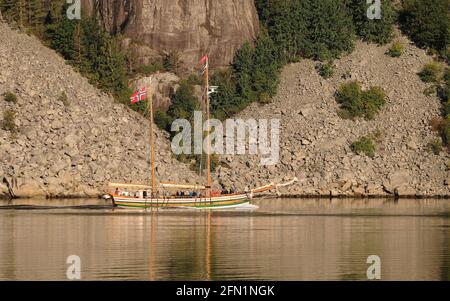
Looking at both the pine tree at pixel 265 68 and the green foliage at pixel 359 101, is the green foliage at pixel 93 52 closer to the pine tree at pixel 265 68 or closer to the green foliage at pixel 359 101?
the pine tree at pixel 265 68

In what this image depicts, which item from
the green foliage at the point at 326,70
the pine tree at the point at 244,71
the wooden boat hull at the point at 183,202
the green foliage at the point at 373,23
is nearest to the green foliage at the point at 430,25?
the green foliage at the point at 373,23

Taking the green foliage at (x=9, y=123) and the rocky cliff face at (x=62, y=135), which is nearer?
the rocky cliff face at (x=62, y=135)

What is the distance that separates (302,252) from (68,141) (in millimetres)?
63076

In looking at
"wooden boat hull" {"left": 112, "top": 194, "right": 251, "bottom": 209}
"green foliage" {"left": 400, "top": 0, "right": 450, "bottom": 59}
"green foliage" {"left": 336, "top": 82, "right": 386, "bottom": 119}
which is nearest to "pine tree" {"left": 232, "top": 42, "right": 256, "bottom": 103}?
"green foliage" {"left": 336, "top": 82, "right": 386, "bottom": 119}

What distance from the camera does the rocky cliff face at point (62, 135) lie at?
409 feet

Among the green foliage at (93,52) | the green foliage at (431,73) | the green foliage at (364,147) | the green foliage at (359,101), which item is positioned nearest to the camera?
the green foliage at (364,147)

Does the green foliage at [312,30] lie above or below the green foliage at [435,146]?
above

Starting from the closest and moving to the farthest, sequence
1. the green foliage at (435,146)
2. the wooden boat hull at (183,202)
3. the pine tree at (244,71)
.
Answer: the wooden boat hull at (183,202) < the green foliage at (435,146) < the pine tree at (244,71)

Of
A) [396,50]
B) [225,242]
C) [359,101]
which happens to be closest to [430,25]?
[396,50]

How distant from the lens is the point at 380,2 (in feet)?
521

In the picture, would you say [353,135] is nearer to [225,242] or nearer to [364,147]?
[364,147]

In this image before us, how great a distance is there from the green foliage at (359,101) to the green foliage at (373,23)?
10911mm

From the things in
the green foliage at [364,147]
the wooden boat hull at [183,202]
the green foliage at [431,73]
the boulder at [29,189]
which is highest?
the green foliage at [431,73]

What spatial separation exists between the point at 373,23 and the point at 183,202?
5404 centimetres
